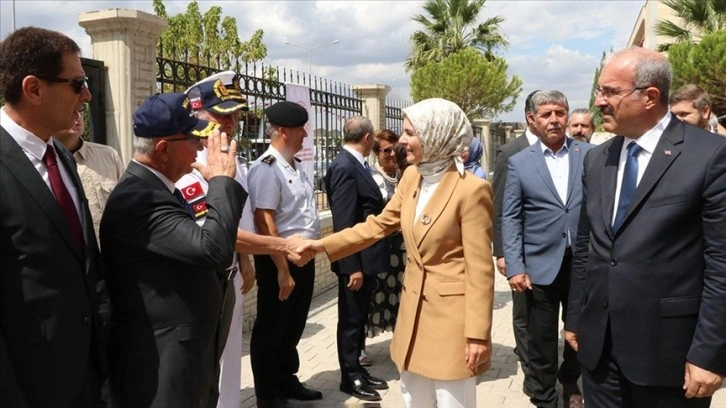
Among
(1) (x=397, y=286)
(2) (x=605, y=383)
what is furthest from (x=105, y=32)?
(2) (x=605, y=383)

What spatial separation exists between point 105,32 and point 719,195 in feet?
15.3

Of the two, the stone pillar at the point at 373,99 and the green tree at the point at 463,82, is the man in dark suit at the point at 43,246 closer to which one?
the stone pillar at the point at 373,99

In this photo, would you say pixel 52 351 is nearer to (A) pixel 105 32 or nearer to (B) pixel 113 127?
(B) pixel 113 127

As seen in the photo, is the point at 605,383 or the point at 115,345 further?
the point at 605,383

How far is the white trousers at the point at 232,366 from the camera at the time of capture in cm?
362

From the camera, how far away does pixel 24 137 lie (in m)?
1.95

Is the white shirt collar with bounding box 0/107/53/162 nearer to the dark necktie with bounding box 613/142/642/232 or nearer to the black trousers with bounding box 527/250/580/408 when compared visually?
the dark necktie with bounding box 613/142/642/232

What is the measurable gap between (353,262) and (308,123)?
3303 millimetres

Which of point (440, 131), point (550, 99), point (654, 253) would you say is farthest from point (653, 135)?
point (550, 99)

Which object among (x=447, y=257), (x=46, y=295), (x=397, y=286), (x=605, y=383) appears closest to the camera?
(x=46, y=295)

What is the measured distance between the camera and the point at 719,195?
7.43 ft

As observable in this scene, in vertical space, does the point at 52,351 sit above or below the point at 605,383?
above

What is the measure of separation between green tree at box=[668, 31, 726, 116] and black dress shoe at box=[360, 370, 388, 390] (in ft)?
47.2

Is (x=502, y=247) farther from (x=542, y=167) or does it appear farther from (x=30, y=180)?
(x=30, y=180)
